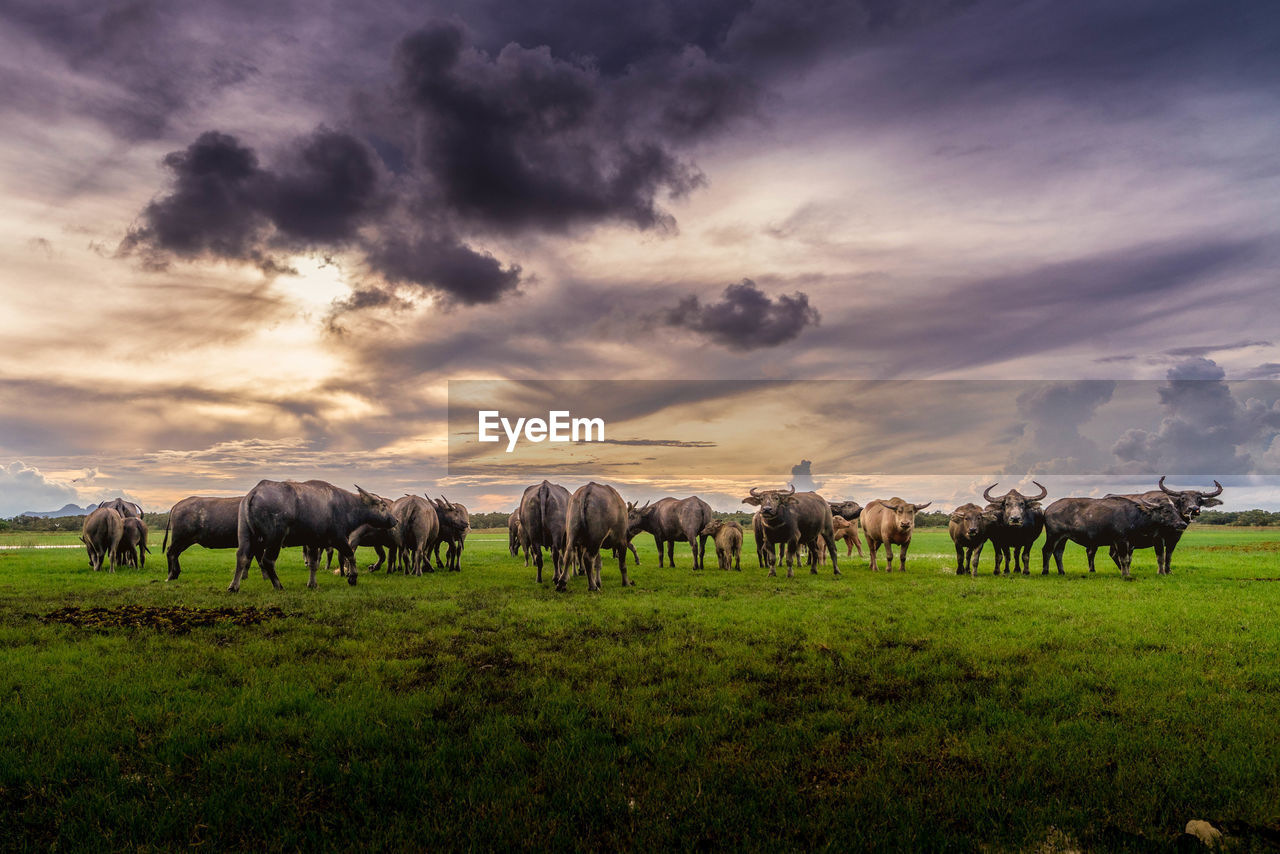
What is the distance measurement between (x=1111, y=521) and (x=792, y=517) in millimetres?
11168

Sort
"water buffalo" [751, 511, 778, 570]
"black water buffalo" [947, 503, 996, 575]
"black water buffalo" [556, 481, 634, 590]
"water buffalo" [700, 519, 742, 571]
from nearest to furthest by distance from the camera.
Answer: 1. "black water buffalo" [556, 481, 634, 590]
2. "black water buffalo" [947, 503, 996, 575]
3. "water buffalo" [751, 511, 778, 570]
4. "water buffalo" [700, 519, 742, 571]

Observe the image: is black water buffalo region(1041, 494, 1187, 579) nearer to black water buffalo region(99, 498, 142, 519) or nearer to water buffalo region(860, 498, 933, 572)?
water buffalo region(860, 498, 933, 572)

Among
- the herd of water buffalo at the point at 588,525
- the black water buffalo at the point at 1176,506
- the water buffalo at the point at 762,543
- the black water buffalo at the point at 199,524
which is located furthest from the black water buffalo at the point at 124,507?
the black water buffalo at the point at 1176,506

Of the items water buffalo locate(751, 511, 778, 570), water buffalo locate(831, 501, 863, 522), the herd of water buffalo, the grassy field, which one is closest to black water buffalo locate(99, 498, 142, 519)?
the herd of water buffalo

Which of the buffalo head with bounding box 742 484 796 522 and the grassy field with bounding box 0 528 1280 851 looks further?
the buffalo head with bounding box 742 484 796 522

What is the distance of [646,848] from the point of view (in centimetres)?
428

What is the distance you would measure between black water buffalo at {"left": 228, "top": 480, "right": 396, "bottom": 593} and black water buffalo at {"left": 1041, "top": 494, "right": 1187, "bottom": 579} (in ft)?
78.4

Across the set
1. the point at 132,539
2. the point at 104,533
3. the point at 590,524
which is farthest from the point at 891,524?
the point at 104,533

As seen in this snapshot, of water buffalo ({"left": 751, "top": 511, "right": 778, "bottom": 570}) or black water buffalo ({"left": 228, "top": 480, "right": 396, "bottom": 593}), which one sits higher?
black water buffalo ({"left": 228, "top": 480, "right": 396, "bottom": 593})

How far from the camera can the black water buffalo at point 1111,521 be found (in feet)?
70.4

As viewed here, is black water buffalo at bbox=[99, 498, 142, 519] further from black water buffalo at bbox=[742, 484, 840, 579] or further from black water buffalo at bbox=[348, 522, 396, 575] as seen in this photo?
black water buffalo at bbox=[742, 484, 840, 579]

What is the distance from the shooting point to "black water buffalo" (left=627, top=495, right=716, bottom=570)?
26.9 meters

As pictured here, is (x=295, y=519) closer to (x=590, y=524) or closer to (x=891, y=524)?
(x=590, y=524)

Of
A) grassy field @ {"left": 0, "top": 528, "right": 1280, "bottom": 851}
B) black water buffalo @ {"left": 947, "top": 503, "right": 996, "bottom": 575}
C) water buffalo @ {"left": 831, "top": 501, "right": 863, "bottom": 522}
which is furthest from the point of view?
water buffalo @ {"left": 831, "top": 501, "right": 863, "bottom": 522}
